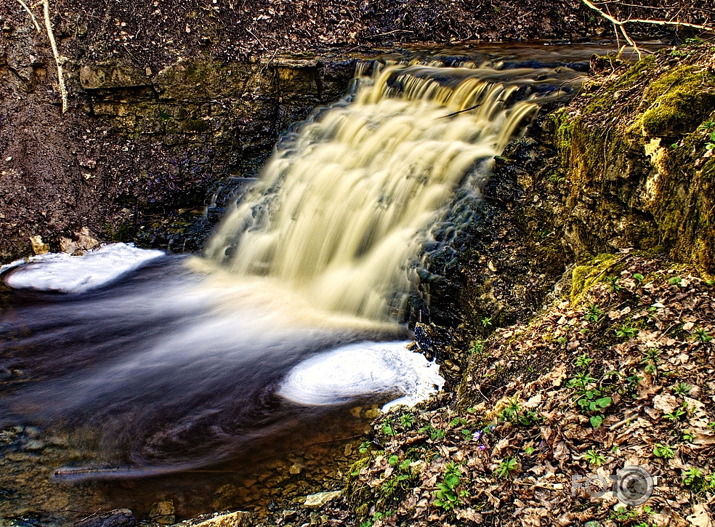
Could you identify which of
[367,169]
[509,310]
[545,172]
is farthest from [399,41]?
[509,310]

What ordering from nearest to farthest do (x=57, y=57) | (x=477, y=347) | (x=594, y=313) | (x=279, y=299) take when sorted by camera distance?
(x=594, y=313)
(x=477, y=347)
(x=279, y=299)
(x=57, y=57)

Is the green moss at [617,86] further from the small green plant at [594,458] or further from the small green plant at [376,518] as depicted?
the small green plant at [376,518]

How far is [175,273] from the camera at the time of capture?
8.67 m

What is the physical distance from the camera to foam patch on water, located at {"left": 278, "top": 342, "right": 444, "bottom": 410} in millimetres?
5402

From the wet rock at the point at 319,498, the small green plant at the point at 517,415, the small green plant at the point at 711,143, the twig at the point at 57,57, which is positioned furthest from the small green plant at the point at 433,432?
the twig at the point at 57,57

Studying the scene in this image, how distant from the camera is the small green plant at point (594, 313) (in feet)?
13.5

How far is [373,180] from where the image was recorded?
7770 millimetres

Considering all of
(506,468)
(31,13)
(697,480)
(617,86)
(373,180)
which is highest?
(31,13)

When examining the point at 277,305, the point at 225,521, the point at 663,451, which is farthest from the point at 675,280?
the point at 277,305

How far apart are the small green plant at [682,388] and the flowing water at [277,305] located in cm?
254

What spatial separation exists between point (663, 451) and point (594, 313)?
4.64ft

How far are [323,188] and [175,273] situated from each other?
2.60 meters

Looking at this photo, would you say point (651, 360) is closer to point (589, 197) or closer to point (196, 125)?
point (589, 197)

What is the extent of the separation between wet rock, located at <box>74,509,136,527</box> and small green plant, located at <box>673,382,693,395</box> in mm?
3630
